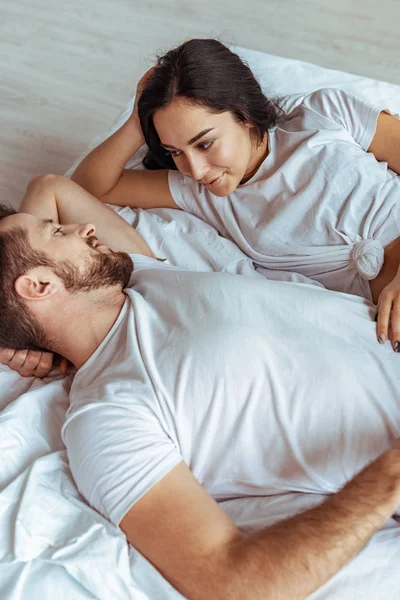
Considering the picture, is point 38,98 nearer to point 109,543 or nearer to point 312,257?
point 312,257

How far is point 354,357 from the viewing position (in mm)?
1396

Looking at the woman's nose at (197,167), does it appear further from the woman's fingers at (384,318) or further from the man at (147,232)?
the woman's fingers at (384,318)

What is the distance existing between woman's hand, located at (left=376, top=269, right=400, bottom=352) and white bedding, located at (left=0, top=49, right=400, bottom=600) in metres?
0.37

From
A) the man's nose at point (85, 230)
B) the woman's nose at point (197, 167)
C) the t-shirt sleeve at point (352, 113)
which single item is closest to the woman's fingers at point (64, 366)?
the man's nose at point (85, 230)

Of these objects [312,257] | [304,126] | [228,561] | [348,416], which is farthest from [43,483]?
[304,126]

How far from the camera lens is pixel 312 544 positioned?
1108 mm

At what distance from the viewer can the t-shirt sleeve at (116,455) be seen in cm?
120

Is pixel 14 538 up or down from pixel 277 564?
down

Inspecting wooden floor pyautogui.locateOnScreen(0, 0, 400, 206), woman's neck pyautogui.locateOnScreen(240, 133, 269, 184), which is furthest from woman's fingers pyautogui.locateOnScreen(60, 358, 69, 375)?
wooden floor pyautogui.locateOnScreen(0, 0, 400, 206)

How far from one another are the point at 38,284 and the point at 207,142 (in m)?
0.55

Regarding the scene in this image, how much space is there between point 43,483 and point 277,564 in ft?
1.64

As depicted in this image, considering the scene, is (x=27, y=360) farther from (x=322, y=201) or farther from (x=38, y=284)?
(x=322, y=201)

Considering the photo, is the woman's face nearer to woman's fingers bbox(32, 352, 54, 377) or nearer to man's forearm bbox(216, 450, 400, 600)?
woman's fingers bbox(32, 352, 54, 377)

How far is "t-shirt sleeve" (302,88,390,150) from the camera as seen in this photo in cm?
176
